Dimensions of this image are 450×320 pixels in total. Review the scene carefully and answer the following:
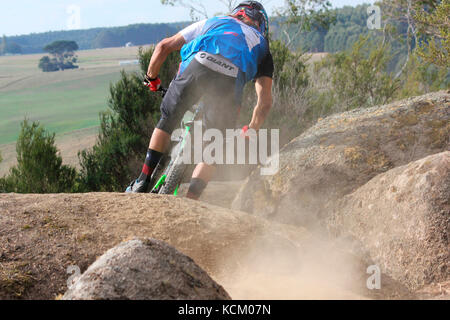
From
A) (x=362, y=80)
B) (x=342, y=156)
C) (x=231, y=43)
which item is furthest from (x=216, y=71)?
(x=362, y=80)

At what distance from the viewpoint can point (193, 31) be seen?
416cm

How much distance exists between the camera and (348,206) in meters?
3.67

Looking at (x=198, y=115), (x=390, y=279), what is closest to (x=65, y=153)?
(x=198, y=115)

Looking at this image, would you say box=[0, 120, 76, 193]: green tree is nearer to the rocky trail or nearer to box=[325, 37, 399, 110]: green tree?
the rocky trail

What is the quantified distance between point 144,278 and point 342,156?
9.52 ft

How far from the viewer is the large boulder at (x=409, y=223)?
115 inches

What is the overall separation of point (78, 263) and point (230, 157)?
14.2 ft

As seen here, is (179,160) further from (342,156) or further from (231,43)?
(342,156)

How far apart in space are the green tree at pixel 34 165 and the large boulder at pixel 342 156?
3.90m

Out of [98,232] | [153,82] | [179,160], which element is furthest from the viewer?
[153,82]

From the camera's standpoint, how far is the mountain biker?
3.97 m

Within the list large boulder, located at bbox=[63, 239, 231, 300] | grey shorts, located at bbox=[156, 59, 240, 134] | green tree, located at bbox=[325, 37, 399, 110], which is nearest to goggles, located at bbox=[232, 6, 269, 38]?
grey shorts, located at bbox=[156, 59, 240, 134]

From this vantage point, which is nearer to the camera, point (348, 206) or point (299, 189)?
point (348, 206)
